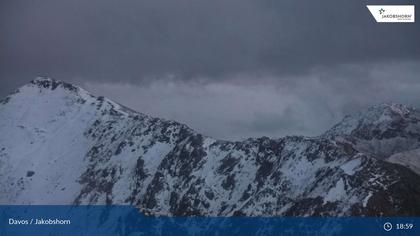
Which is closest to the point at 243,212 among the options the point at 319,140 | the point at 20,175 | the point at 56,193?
the point at 319,140

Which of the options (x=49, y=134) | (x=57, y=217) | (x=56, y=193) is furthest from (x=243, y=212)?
(x=57, y=217)

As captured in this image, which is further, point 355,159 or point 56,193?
point 355,159

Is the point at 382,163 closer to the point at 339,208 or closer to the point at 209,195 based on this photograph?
the point at 339,208

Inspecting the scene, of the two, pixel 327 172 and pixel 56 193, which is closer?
pixel 56 193

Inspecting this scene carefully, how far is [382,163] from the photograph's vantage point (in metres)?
152

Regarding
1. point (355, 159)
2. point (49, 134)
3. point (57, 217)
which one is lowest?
point (57, 217)

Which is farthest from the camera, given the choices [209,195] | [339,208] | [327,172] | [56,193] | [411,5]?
[209,195]

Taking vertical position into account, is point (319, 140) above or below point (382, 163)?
above

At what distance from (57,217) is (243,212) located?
14272 cm

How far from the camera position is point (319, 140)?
614 feet

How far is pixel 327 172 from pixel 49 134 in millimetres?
69718

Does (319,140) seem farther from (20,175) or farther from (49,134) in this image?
(20,175)

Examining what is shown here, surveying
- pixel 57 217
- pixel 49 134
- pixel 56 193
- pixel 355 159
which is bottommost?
pixel 57 217

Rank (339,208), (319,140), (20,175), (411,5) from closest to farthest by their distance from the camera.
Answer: (411,5) → (20,175) → (339,208) → (319,140)
